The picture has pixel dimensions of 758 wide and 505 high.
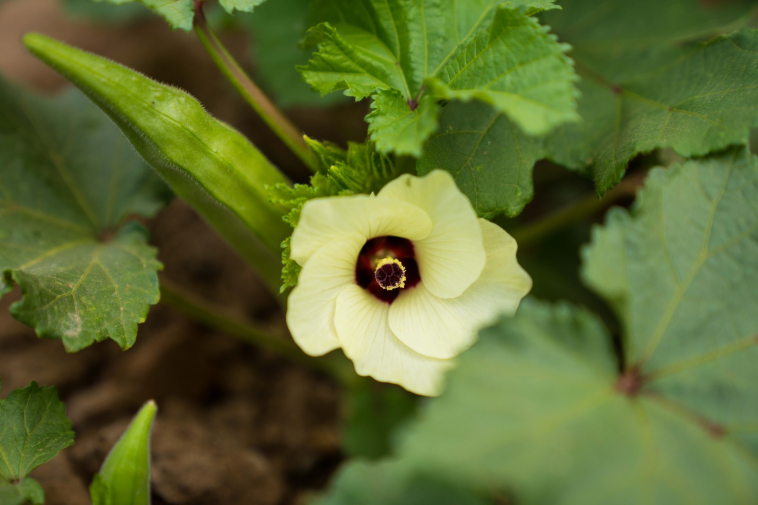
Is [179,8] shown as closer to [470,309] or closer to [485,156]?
[485,156]

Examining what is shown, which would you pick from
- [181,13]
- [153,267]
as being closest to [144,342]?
[153,267]

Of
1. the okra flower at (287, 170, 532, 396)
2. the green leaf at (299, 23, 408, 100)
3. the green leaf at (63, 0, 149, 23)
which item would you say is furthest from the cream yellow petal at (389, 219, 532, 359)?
the green leaf at (63, 0, 149, 23)

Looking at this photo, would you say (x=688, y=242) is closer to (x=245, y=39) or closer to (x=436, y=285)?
(x=436, y=285)

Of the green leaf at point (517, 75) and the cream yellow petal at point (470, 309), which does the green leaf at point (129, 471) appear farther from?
the green leaf at point (517, 75)

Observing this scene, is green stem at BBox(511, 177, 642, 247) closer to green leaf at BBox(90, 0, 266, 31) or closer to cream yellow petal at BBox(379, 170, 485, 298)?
cream yellow petal at BBox(379, 170, 485, 298)

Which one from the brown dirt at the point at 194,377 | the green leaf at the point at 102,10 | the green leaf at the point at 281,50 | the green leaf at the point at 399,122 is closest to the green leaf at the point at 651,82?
the green leaf at the point at 399,122
